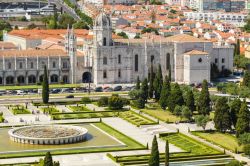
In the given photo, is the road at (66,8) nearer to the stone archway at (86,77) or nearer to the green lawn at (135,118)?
the stone archway at (86,77)

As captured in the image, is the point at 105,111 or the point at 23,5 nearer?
the point at 105,111

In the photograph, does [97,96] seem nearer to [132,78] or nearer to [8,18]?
[132,78]

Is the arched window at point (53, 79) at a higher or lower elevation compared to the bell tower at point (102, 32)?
lower

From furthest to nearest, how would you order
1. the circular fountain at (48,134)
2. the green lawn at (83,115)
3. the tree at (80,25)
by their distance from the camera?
the tree at (80,25), the green lawn at (83,115), the circular fountain at (48,134)

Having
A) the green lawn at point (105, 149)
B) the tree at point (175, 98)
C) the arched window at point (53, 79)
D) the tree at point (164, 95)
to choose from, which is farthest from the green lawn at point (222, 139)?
the arched window at point (53, 79)

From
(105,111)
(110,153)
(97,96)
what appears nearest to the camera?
(110,153)

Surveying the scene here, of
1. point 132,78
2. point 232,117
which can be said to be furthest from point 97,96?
point 232,117

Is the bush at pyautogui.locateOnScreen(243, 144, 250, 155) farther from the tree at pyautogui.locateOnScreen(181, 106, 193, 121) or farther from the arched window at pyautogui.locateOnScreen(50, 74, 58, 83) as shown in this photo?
the arched window at pyautogui.locateOnScreen(50, 74, 58, 83)
